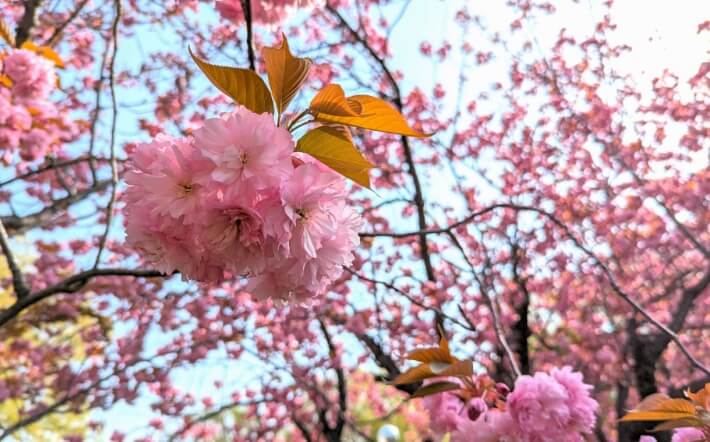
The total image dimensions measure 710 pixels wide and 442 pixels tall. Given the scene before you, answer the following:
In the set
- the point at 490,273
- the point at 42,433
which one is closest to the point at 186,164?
the point at 490,273

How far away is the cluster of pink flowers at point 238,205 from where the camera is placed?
672 mm

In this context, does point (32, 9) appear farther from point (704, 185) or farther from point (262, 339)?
point (704, 185)

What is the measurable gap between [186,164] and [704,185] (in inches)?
186

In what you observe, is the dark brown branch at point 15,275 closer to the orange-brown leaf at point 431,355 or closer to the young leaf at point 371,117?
the orange-brown leaf at point 431,355

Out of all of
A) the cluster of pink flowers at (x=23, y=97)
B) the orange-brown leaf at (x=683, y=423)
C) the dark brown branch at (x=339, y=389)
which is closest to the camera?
the orange-brown leaf at (x=683, y=423)

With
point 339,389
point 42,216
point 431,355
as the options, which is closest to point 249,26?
point 431,355

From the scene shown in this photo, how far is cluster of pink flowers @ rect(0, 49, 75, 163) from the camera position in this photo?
2.16 m

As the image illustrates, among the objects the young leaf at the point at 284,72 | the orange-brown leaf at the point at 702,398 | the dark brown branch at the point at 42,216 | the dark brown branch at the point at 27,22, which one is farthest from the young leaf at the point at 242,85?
the dark brown branch at the point at 42,216

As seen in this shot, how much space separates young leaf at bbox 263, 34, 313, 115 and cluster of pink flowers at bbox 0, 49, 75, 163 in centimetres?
187

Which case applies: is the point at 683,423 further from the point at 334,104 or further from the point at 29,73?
the point at 29,73

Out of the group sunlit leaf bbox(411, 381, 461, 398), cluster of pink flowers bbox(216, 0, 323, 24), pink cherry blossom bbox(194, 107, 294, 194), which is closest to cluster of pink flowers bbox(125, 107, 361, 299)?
pink cherry blossom bbox(194, 107, 294, 194)

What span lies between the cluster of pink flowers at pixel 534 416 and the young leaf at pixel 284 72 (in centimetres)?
85

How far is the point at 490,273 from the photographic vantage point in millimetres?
4117

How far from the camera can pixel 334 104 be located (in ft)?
2.36
